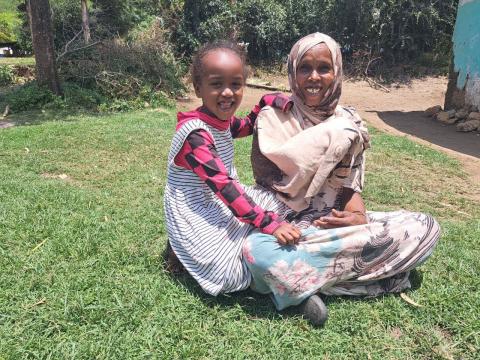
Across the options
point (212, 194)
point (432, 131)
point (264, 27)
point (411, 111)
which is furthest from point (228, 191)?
point (264, 27)

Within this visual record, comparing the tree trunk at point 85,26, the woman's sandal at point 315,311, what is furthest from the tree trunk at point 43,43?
the woman's sandal at point 315,311

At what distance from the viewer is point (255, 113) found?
8.80 feet

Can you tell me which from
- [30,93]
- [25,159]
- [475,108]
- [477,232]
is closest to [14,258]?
[25,159]

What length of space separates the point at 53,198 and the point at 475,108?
830cm

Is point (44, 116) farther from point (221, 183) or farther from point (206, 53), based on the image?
point (221, 183)

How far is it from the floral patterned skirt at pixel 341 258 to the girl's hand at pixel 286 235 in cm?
4

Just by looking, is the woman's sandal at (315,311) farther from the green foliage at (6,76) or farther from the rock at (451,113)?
the green foliage at (6,76)

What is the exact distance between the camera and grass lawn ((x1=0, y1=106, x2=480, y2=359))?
1990mm

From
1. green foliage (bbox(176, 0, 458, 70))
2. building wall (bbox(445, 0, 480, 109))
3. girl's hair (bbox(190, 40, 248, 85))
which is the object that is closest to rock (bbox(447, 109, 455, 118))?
building wall (bbox(445, 0, 480, 109))

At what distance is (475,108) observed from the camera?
882 cm

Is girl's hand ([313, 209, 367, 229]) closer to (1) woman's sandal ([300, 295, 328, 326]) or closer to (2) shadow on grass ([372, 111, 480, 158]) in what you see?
(1) woman's sandal ([300, 295, 328, 326])

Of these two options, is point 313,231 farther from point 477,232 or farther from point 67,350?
point 477,232

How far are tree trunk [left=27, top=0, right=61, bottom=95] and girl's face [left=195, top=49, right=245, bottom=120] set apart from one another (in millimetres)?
7967

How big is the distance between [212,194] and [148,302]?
2.12ft
